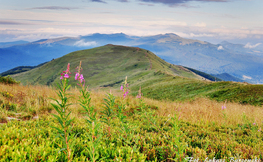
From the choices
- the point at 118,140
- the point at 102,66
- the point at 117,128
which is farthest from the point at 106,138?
the point at 102,66

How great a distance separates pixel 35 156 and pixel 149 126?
3447 mm

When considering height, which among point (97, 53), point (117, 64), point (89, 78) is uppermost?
point (97, 53)

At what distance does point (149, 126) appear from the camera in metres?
5.22

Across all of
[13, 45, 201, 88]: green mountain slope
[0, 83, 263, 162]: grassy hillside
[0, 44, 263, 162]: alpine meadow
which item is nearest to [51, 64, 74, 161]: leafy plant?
[0, 44, 263, 162]: alpine meadow

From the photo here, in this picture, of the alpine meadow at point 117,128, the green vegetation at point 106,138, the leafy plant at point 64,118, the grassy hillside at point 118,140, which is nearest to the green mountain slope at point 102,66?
the alpine meadow at point 117,128

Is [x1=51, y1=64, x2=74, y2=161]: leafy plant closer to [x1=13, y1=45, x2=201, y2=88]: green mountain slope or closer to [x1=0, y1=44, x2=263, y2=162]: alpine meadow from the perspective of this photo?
[x1=0, y1=44, x2=263, y2=162]: alpine meadow

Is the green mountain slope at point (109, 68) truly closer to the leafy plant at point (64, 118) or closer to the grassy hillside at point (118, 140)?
the grassy hillside at point (118, 140)

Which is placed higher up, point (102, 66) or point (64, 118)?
point (102, 66)

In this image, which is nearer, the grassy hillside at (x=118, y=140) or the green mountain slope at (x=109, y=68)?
the grassy hillside at (x=118, y=140)

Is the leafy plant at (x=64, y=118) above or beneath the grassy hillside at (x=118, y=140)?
above

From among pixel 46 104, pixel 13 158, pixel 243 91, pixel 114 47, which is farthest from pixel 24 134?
pixel 114 47

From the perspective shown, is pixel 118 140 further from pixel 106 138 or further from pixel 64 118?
pixel 64 118

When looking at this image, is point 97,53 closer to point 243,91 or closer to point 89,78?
point 89,78

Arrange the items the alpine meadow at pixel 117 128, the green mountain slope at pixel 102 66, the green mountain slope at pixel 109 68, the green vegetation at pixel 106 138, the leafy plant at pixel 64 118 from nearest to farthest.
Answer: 1. the leafy plant at pixel 64 118
2. the green vegetation at pixel 106 138
3. the alpine meadow at pixel 117 128
4. the green mountain slope at pixel 109 68
5. the green mountain slope at pixel 102 66
